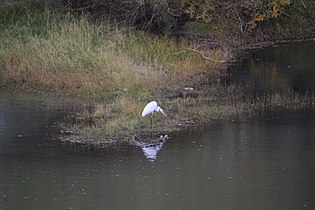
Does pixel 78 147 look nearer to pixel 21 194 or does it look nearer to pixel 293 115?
pixel 21 194

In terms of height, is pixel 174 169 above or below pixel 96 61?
below

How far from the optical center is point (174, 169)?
14516 millimetres

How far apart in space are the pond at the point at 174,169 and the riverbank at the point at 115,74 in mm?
908

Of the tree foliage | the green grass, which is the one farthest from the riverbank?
the tree foliage

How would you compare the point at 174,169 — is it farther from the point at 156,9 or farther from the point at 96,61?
the point at 156,9

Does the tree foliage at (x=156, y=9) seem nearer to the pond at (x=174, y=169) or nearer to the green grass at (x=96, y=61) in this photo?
the green grass at (x=96, y=61)

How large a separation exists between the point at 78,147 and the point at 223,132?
10.9ft

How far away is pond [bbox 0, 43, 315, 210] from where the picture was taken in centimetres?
1274

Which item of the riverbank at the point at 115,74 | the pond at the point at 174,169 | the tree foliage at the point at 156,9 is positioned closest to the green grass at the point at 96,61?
the riverbank at the point at 115,74

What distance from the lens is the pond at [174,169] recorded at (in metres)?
12.7

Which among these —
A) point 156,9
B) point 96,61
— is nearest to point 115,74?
point 96,61

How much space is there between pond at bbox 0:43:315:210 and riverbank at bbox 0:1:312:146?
908mm

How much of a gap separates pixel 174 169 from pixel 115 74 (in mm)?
7593

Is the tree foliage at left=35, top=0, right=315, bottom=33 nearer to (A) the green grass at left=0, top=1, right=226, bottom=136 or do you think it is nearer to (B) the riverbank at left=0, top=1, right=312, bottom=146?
(B) the riverbank at left=0, top=1, right=312, bottom=146
